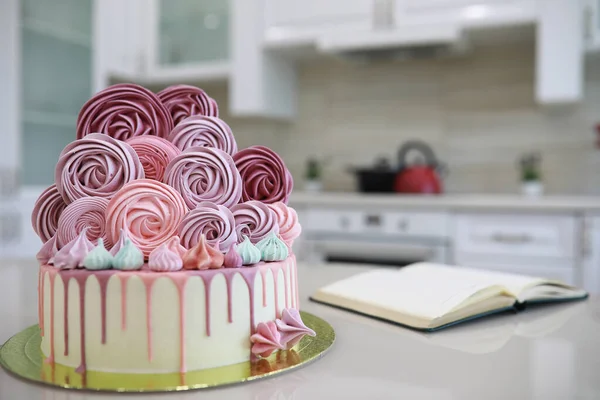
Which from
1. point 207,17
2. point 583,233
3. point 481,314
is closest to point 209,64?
point 207,17

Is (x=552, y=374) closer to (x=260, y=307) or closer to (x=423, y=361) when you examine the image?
(x=423, y=361)

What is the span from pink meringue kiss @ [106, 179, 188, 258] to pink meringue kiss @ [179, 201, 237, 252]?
2 centimetres

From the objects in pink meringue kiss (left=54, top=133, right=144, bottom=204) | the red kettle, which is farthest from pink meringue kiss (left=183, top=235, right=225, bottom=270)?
the red kettle

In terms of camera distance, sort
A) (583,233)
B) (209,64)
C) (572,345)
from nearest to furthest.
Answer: (572,345)
(583,233)
(209,64)

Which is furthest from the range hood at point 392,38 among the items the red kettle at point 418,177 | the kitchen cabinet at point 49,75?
the kitchen cabinet at point 49,75

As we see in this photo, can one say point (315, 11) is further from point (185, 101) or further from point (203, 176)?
point (203, 176)

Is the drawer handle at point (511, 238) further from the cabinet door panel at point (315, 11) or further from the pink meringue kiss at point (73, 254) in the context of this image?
the pink meringue kiss at point (73, 254)

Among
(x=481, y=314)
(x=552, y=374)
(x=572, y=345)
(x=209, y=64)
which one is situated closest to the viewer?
(x=552, y=374)

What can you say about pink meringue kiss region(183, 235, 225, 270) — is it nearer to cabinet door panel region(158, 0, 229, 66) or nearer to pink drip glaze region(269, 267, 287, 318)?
pink drip glaze region(269, 267, 287, 318)

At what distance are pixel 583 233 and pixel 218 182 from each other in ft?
6.13

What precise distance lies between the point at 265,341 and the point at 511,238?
1848 mm

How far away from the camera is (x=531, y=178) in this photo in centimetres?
253

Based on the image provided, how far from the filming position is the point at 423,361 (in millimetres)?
561

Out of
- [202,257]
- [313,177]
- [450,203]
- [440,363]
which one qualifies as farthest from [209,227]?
[313,177]
